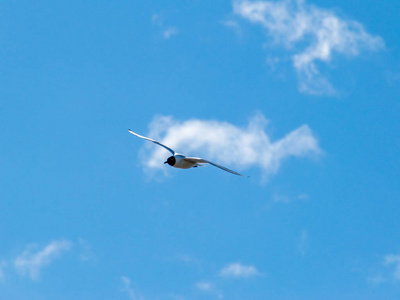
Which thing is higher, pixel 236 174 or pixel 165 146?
pixel 165 146

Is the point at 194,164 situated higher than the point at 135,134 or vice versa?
the point at 135,134

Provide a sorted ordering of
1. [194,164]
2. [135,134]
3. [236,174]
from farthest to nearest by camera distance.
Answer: [135,134] → [194,164] → [236,174]

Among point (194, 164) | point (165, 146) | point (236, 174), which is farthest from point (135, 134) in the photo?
point (236, 174)

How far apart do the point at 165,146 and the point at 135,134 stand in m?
16.0

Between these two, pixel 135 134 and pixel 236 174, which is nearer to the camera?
pixel 236 174

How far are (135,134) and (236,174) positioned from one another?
117 ft

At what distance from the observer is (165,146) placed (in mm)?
122938

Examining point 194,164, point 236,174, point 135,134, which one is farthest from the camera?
point 135,134

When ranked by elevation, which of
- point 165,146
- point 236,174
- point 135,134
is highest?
point 135,134

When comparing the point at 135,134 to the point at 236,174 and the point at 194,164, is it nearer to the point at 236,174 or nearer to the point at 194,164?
the point at 194,164

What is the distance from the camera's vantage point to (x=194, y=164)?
11612cm

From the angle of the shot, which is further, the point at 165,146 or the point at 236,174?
the point at 165,146

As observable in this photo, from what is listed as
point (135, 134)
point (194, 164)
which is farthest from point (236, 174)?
point (135, 134)

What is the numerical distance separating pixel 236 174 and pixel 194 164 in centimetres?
1091
